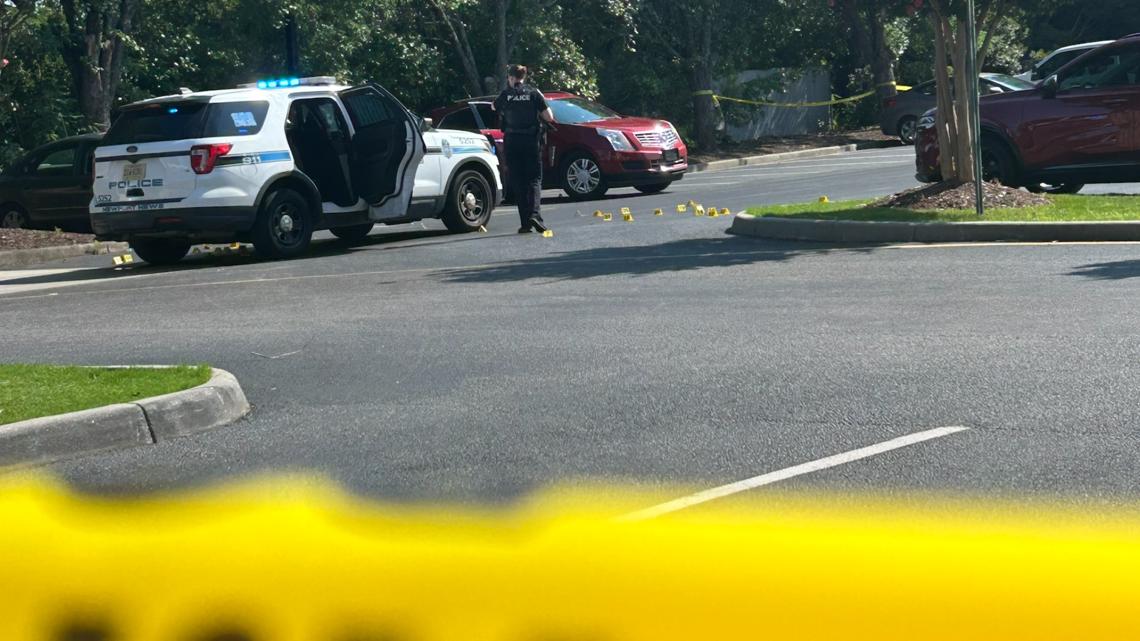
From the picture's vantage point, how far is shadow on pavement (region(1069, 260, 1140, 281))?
35.9 feet

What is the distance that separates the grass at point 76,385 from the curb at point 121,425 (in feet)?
0.50

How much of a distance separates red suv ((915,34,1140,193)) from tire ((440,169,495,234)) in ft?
15.9

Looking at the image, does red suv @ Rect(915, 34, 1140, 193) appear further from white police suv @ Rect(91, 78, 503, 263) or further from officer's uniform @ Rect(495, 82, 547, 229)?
white police suv @ Rect(91, 78, 503, 263)

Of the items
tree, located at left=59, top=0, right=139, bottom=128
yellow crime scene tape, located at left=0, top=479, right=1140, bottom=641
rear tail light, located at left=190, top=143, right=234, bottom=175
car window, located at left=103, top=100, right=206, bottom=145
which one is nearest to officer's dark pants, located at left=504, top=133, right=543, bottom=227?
rear tail light, located at left=190, top=143, right=234, bottom=175

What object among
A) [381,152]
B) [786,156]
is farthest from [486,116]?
[786,156]

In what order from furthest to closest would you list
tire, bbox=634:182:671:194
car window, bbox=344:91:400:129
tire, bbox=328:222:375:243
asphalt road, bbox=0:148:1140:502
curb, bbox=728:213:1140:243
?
1. tire, bbox=634:182:671:194
2. tire, bbox=328:222:375:243
3. car window, bbox=344:91:400:129
4. curb, bbox=728:213:1140:243
5. asphalt road, bbox=0:148:1140:502

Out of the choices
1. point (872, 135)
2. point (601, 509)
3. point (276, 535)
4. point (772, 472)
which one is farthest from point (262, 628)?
point (872, 135)

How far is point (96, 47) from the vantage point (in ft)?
79.5

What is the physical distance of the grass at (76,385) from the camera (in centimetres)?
726

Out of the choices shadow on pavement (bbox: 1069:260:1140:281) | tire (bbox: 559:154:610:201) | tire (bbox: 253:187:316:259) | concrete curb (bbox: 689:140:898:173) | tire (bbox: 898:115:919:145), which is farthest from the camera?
tire (bbox: 898:115:919:145)

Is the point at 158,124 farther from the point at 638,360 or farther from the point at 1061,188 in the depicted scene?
the point at 1061,188

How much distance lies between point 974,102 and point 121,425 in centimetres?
957

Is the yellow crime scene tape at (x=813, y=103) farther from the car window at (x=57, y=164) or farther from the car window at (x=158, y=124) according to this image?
the car window at (x=158, y=124)

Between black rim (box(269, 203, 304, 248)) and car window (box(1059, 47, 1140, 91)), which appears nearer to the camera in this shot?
black rim (box(269, 203, 304, 248))
